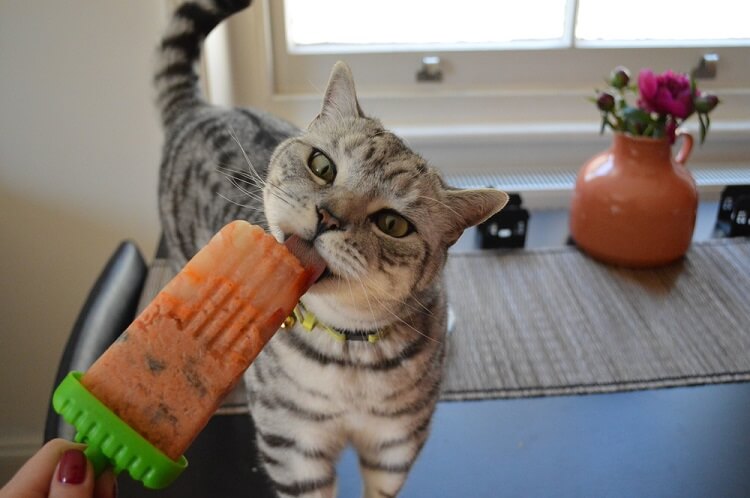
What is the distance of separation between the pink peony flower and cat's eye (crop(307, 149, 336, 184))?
72 cm

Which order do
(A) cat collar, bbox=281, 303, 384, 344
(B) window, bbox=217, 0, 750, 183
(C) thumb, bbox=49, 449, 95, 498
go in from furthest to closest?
(B) window, bbox=217, 0, 750, 183, (A) cat collar, bbox=281, 303, 384, 344, (C) thumb, bbox=49, 449, 95, 498

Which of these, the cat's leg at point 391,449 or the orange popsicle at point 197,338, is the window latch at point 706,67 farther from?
the orange popsicle at point 197,338

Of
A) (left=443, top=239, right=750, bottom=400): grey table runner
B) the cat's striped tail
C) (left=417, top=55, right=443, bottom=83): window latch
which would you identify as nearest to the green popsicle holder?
(left=443, top=239, right=750, bottom=400): grey table runner

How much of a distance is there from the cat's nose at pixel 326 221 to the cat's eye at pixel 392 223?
0.06 m

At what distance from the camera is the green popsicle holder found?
1.71 ft

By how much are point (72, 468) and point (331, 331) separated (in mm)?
326

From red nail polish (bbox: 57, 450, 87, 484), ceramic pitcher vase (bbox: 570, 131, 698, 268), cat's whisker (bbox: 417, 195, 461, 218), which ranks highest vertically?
cat's whisker (bbox: 417, 195, 461, 218)

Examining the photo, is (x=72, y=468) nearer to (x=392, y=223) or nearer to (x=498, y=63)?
(x=392, y=223)

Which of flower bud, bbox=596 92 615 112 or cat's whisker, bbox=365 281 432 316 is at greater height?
flower bud, bbox=596 92 615 112

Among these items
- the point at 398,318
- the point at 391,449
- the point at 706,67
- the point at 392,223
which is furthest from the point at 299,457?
the point at 706,67

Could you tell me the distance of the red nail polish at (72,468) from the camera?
51cm

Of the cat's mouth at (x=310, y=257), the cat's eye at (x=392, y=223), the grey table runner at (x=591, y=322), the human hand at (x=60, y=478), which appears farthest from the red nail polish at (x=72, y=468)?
the grey table runner at (x=591, y=322)

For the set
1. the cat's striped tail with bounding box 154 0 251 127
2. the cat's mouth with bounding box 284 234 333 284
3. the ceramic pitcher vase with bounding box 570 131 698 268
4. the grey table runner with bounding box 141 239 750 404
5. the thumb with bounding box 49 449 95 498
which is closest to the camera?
the thumb with bounding box 49 449 95 498

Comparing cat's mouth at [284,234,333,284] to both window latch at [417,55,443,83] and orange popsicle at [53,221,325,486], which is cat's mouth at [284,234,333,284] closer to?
orange popsicle at [53,221,325,486]
